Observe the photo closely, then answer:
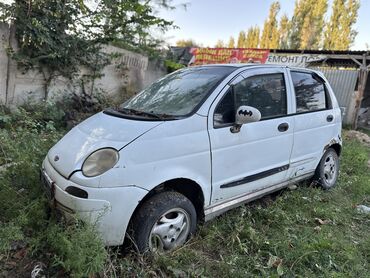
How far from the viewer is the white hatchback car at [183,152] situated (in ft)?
7.32

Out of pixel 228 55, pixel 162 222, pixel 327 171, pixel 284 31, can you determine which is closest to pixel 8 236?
pixel 162 222

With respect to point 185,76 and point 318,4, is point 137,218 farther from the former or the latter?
point 318,4

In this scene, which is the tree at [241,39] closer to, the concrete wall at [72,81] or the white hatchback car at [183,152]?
the concrete wall at [72,81]

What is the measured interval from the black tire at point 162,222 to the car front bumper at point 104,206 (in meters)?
0.12

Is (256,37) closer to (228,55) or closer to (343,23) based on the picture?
(343,23)

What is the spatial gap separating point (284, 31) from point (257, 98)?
2727 centimetres

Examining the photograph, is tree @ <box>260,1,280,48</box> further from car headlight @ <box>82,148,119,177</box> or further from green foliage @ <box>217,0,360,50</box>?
car headlight @ <box>82,148,119,177</box>

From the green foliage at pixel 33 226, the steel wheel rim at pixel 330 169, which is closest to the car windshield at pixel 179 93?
the green foliage at pixel 33 226

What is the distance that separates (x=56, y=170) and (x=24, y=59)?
486 centimetres

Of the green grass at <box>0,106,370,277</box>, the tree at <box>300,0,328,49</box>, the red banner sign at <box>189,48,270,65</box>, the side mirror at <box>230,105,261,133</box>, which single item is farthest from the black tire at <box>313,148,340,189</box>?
the tree at <box>300,0,328,49</box>

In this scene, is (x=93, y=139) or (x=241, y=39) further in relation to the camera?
(x=241, y=39)

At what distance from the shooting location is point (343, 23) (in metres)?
22.4

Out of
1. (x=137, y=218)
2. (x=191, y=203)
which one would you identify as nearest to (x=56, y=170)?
(x=137, y=218)

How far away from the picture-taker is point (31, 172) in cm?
309
